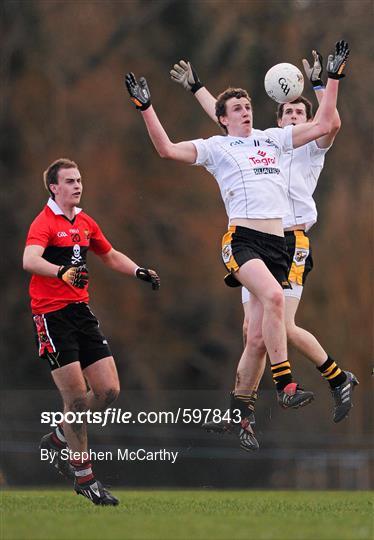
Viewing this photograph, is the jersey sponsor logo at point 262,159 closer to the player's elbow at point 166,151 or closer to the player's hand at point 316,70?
the player's elbow at point 166,151

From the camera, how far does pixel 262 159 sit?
901 centimetres

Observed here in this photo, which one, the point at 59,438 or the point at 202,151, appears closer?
the point at 202,151

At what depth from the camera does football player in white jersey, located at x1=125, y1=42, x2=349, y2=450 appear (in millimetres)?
8781

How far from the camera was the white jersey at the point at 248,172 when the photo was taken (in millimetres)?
8938

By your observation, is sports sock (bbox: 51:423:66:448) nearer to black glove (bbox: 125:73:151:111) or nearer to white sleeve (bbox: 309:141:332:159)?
black glove (bbox: 125:73:151:111)

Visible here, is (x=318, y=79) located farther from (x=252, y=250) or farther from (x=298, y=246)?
(x=252, y=250)

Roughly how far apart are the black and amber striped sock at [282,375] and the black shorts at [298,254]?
83 cm

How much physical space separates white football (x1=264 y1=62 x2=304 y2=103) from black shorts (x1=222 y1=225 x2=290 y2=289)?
1.20m

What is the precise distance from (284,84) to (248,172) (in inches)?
38.2

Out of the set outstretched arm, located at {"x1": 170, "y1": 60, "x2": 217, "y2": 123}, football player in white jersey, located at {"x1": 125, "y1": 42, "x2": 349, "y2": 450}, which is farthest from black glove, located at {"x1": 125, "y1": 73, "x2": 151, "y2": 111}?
outstretched arm, located at {"x1": 170, "y1": 60, "x2": 217, "y2": 123}

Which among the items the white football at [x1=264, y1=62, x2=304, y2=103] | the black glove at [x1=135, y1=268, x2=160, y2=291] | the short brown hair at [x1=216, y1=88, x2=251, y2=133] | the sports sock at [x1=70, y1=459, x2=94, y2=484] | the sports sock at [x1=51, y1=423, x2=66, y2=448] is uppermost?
the white football at [x1=264, y1=62, x2=304, y2=103]

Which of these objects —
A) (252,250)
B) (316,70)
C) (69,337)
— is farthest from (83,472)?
(316,70)

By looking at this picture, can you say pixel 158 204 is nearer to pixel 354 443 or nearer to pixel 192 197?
pixel 192 197
